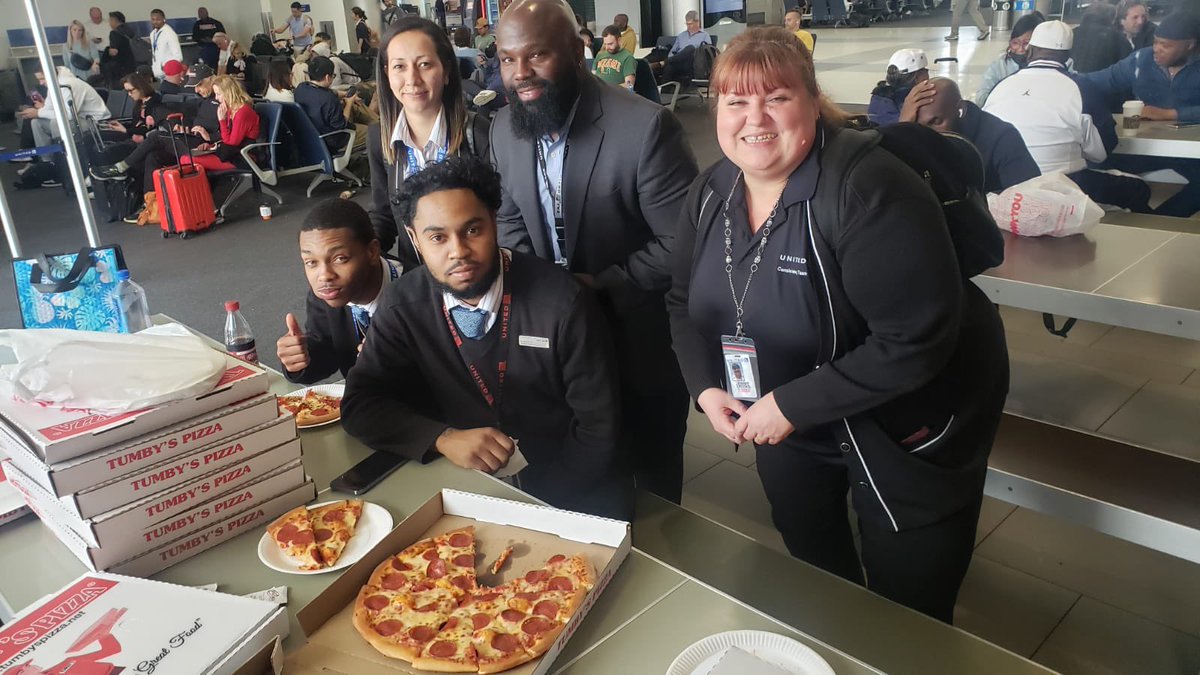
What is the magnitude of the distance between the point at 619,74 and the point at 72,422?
28.8ft

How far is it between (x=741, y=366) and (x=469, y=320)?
603mm

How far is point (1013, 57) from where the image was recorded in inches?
216

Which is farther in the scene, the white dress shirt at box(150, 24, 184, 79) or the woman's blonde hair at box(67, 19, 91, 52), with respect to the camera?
the white dress shirt at box(150, 24, 184, 79)

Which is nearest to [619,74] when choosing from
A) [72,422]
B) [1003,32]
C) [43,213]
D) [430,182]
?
[1003,32]

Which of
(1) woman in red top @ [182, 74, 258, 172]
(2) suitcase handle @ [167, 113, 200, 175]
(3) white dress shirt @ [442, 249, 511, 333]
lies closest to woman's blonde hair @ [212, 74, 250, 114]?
(1) woman in red top @ [182, 74, 258, 172]

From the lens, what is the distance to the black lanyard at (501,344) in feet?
6.04

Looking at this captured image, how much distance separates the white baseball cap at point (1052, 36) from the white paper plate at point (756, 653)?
12.9 ft

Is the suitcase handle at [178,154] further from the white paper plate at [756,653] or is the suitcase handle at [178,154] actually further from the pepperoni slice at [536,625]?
the white paper plate at [756,653]

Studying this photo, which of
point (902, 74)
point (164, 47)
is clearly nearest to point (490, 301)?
point (902, 74)

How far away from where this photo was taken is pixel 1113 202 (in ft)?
14.6

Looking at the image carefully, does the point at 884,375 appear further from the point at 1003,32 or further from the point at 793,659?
the point at 1003,32

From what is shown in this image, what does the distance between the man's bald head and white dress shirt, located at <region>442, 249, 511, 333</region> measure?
5.62 feet

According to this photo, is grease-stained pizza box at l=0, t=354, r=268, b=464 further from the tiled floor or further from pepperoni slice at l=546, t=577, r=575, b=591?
the tiled floor

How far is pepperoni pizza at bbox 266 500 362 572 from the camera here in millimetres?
1356
